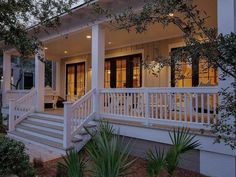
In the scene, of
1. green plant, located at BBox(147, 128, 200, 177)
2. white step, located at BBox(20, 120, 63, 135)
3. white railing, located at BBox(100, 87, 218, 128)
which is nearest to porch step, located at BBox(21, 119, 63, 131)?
white step, located at BBox(20, 120, 63, 135)

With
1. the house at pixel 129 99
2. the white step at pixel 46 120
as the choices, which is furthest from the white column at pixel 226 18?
the white step at pixel 46 120

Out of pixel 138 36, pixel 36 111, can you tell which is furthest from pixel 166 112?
pixel 36 111

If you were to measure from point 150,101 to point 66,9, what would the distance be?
10.0 ft

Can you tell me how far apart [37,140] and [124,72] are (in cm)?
546

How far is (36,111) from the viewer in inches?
449

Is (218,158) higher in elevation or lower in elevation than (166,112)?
lower

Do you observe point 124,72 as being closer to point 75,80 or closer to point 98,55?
point 75,80

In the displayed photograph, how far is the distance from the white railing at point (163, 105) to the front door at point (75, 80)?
7.26m

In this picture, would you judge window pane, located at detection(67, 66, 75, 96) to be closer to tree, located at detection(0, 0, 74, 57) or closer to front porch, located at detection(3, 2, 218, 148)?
front porch, located at detection(3, 2, 218, 148)

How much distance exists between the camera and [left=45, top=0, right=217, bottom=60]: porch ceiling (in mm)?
7922

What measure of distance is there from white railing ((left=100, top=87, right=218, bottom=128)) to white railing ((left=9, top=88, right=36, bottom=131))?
13.9 ft

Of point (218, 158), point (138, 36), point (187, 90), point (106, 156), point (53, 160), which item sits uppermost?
point (138, 36)

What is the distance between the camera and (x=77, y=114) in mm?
8016

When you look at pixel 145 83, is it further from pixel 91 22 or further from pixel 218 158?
pixel 218 158
